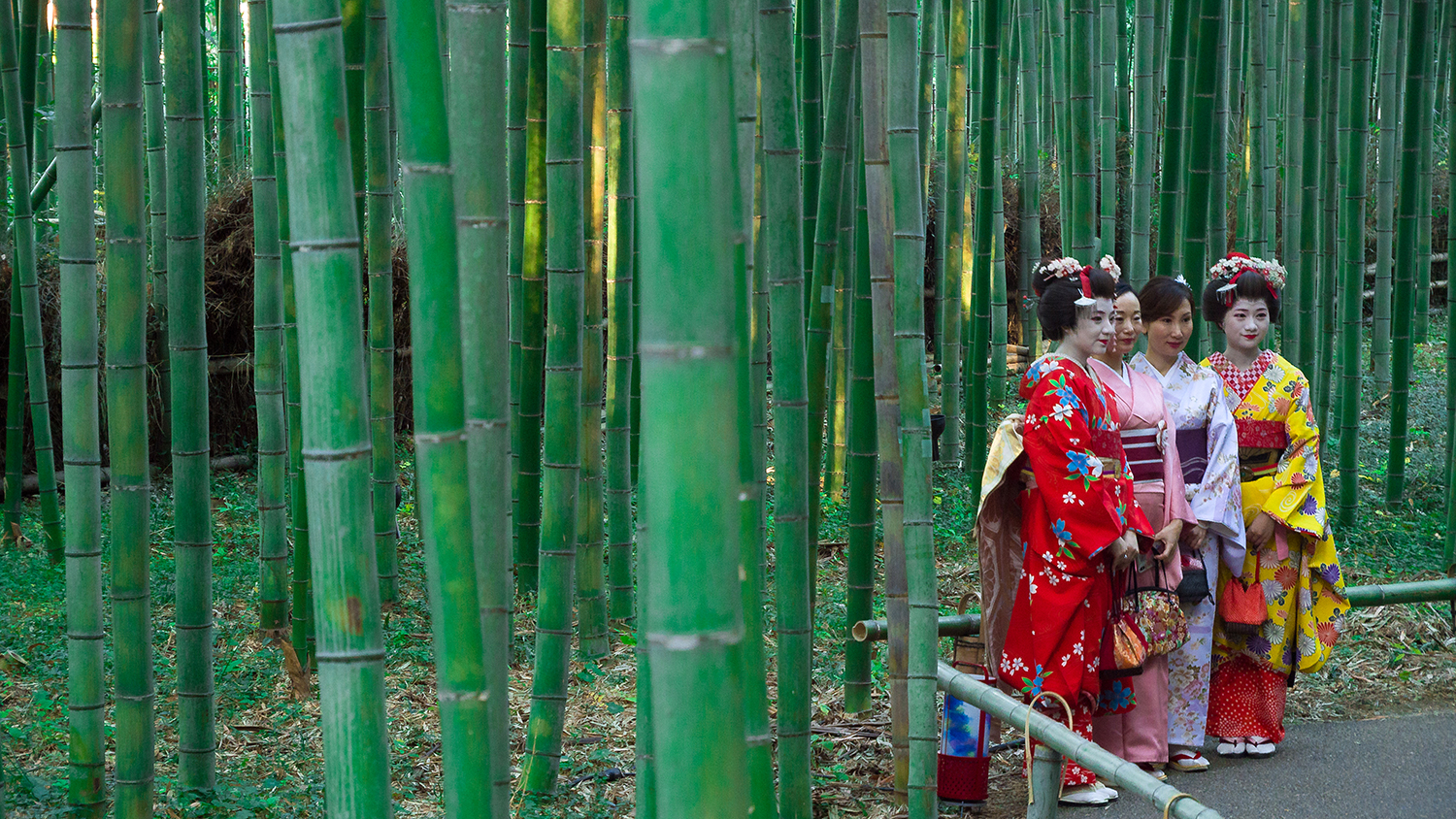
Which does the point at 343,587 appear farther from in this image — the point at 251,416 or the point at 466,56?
the point at 251,416

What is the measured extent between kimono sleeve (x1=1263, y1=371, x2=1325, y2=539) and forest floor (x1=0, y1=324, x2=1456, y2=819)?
72cm

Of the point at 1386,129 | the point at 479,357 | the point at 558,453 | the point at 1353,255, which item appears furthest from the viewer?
the point at 1353,255

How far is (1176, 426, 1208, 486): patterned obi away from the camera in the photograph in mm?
3039

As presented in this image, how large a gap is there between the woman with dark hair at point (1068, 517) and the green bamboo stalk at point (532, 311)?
132 cm

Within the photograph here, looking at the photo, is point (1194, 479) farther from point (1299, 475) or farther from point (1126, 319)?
point (1126, 319)

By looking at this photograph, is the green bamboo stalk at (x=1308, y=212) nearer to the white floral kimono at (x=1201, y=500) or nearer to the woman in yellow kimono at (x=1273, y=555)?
the woman in yellow kimono at (x=1273, y=555)

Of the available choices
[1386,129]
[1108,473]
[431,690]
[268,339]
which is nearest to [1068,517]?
[1108,473]

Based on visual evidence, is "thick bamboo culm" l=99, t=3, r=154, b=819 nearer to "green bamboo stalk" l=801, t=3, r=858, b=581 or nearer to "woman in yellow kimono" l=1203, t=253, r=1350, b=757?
"green bamboo stalk" l=801, t=3, r=858, b=581

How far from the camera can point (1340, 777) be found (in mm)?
2887

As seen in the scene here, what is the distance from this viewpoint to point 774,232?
1.88m

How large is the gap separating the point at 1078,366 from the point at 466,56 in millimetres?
1997

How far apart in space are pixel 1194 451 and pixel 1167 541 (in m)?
0.30

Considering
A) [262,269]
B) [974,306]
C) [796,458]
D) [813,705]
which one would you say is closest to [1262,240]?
[974,306]

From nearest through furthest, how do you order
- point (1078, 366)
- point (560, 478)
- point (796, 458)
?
point (796, 458), point (560, 478), point (1078, 366)
